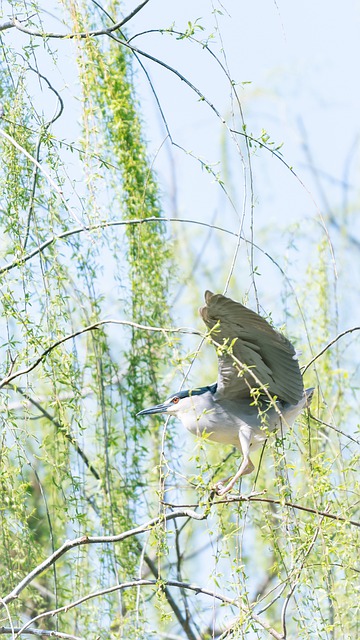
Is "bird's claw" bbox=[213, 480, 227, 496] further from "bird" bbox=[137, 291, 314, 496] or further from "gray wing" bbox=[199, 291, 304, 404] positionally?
"gray wing" bbox=[199, 291, 304, 404]

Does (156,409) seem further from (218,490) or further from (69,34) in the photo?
(69,34)

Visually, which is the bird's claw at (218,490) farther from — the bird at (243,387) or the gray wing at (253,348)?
the gray wing at (253,348)

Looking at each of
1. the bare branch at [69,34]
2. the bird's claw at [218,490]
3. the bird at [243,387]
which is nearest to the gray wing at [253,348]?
the bird at [243,387]

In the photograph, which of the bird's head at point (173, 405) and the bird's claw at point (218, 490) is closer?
the bird's claw at point (218, 490)

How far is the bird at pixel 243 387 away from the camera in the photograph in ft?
6.59

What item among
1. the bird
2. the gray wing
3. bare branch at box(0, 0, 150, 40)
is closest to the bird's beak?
the bird

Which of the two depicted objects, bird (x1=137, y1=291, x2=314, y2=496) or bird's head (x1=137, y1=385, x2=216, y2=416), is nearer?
bird (x1=137, y1=291, x2=314, y2=496)

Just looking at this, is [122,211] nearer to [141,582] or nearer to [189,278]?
[189,278]

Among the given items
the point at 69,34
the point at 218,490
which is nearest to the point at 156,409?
the point at 218,490

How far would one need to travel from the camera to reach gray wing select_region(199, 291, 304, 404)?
204 centimetres

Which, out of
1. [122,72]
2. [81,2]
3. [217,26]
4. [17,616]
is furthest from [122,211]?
[17,616]

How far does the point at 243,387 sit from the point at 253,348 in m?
0.30

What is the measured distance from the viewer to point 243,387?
8.31ft

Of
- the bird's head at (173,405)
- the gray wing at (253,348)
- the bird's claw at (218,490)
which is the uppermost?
the bird's head at (173,405)
